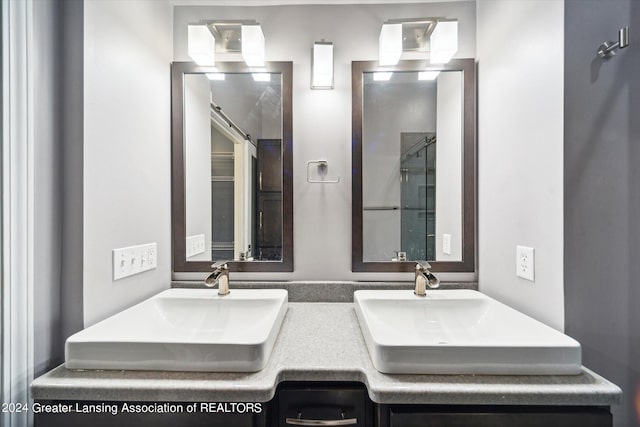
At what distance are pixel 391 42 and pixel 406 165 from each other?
0.56 m

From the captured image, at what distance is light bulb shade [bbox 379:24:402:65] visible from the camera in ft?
4.15

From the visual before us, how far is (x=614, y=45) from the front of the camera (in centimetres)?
77

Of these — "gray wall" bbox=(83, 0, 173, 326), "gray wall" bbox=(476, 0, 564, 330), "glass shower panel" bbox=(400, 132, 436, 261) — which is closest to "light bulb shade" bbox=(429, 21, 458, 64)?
"gray wall" bbox=(476, 0, 564, 330)

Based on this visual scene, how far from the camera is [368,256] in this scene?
4.35ft

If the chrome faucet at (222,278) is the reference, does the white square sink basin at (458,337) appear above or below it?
below

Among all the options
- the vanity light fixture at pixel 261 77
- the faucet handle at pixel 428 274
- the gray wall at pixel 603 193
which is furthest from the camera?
the vanity light fixture at pixel 261 77

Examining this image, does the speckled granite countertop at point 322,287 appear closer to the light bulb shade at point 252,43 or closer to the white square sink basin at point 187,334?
the white square sink basin at point 187,334

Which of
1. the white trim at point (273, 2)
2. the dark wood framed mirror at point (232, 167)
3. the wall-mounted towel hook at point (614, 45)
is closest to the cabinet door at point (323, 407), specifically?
the dark wood framed mirror at point (232, 167)

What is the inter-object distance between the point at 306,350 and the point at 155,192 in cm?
94

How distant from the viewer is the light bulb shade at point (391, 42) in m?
1.27

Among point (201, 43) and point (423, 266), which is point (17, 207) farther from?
point (423, 266)

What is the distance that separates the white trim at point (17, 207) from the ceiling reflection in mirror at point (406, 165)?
115 centimetres

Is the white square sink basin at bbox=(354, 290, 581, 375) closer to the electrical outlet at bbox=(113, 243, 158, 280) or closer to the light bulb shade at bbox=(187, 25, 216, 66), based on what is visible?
the electrical outlet at bbox=(113, 243, 158, 280)

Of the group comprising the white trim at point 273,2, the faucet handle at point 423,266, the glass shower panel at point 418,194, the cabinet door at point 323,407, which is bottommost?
the cabinet door at point 323,407
